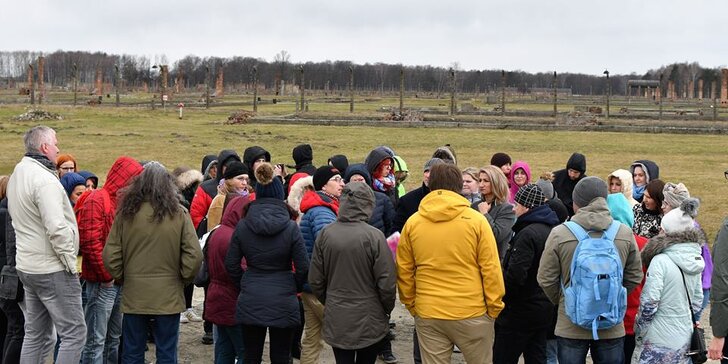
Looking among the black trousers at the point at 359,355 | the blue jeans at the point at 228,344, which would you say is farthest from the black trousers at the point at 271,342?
the black trousers at the point at 359,355

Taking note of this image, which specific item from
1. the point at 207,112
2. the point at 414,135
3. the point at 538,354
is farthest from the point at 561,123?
the point at 538,354

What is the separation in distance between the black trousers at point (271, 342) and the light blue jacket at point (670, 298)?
2347mm

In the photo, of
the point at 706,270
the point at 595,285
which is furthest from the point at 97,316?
the point at 706,270

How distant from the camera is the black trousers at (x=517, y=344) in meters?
5.29

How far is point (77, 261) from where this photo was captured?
5574 millimetres

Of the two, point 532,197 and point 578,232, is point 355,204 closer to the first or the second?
point 532,197

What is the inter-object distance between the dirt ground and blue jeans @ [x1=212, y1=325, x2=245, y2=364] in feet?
2.83

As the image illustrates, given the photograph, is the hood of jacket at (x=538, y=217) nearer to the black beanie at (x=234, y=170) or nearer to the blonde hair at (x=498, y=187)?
the blonde hair at (x=498, y=187)

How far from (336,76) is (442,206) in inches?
4395

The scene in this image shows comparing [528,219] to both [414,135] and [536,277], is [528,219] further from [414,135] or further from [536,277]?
[414,135]

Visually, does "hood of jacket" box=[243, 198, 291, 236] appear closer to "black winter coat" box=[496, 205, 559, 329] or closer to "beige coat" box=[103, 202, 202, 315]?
"beige coat" box=[103, 202, 202, 315]

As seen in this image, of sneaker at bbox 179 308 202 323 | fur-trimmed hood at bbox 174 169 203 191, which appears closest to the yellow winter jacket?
fur-trimmed hood at bbox 174 169 203 191

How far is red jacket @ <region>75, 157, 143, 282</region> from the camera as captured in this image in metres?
5.45

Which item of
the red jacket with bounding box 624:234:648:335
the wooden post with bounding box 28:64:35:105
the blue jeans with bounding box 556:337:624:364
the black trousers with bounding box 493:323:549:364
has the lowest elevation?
the black trousers with bounding box 493:323:549:364
